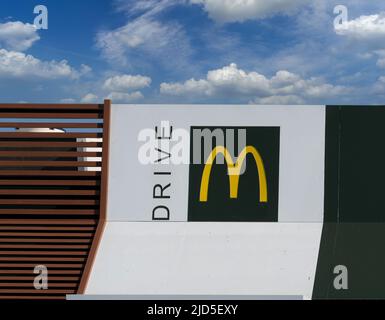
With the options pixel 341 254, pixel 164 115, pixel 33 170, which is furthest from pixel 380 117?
pixel 33 170

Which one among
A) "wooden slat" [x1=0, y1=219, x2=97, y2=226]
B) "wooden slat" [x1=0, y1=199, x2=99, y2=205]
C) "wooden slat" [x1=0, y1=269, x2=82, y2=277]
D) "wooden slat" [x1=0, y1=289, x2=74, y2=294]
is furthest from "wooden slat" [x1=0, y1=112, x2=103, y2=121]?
"wooden slat" [x1=0, y1=289, x2=74, y2=294]

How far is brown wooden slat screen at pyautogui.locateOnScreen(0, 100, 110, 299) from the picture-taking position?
614 cm

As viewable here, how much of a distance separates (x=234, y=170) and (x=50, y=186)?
2988 millimetres

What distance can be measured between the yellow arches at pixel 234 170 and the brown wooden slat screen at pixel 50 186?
5.20ft

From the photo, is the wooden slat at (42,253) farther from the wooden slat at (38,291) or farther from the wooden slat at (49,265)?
the wooden slat at (38,291)

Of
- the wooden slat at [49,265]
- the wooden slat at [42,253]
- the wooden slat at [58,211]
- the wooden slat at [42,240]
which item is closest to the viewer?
the wooden slat at [49,265]

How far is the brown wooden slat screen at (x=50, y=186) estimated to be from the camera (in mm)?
6141

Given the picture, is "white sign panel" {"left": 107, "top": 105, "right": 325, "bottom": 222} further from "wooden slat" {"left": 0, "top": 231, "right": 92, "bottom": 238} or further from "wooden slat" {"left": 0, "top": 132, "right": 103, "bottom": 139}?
"wooden slat" {"left": 0, "top": 132, "right": 103, "bottom": 139}

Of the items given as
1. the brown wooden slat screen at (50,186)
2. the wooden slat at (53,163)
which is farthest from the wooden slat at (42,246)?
the wooden slat at (53,163)

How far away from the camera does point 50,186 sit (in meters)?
6.66

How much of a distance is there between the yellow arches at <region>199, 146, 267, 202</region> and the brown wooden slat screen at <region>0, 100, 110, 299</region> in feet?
5.20

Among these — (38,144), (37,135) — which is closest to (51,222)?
(38,144)

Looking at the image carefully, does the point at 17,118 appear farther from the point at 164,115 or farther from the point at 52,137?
the point at 164,115
